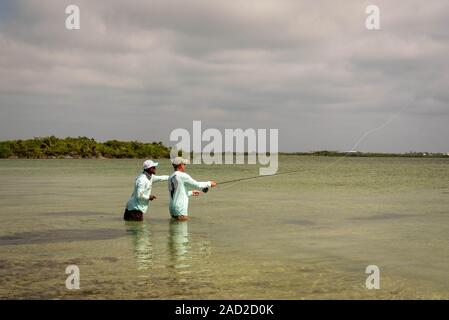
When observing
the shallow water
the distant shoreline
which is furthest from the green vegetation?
the shallow water

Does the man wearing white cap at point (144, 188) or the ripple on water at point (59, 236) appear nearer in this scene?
the ripple on water at point (59, 236)

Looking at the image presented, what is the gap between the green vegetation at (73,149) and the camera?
440ft

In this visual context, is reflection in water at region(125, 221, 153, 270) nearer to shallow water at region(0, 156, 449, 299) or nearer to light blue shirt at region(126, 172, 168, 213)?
shallow water at region(0, 156, 449, 299)

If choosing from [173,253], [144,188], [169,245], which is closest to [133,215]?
[144,188]

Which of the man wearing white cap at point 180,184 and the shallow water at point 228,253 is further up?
the man wearing white cap at point 180,184

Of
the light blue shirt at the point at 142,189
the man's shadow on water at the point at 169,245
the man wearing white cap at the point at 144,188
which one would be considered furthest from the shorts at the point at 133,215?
the light blue shirt at the point at 142,189

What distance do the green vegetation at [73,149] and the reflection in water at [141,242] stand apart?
127181 mm

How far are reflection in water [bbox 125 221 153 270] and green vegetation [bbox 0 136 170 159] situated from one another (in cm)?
12718

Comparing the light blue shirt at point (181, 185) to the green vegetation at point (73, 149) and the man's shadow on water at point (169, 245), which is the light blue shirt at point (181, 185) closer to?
the man's shadow on water at point (169, 245)

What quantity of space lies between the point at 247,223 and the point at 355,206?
6.19 metres

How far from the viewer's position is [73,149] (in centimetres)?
13938

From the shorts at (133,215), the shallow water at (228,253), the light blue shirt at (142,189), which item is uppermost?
the light blue shirt at (142,189)

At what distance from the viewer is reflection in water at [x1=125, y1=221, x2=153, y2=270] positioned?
877 centimetres
